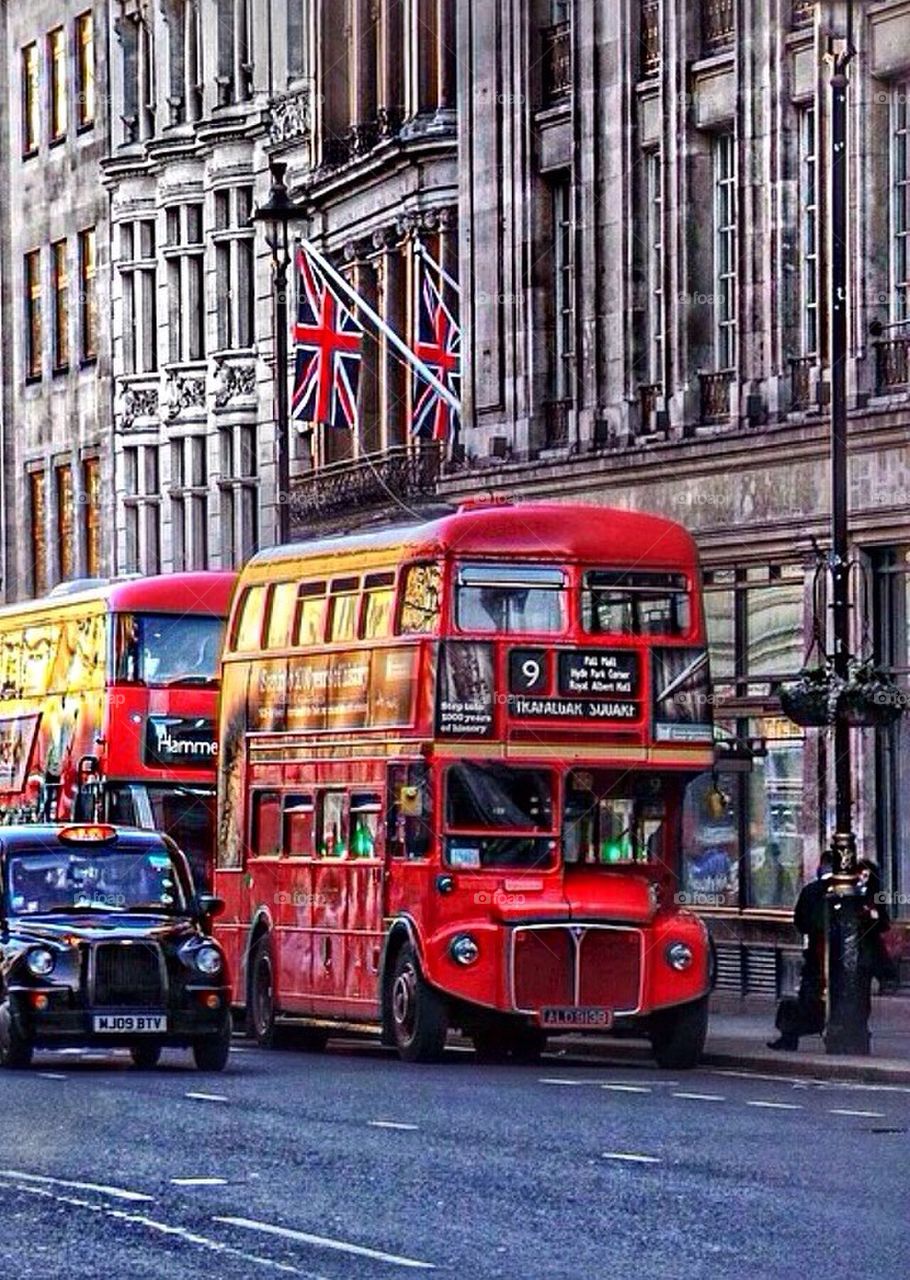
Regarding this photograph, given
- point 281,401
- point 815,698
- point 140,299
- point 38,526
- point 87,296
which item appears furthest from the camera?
point 38,526

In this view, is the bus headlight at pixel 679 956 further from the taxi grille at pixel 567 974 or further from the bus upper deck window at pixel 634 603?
the bus upper deck window at pixel 634 603

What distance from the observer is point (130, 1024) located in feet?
103

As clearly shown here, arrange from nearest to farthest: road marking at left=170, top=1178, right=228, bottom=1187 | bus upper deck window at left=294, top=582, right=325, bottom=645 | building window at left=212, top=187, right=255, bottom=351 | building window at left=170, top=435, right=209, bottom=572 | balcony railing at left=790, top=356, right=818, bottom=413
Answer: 1. road marking at left=170, top=1178, right=228, bottom=1187
2. bus upper deck window at left=294, top=582, right=325, bottom=645
3. balcony railing at left=790, top=356, right=818, bottom=413
4. building window at left=212, top=187, right=255, bottom=351
5. building window at left=170, top=435, right=209, bottom=572

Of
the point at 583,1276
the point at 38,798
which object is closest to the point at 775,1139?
the point at 583,1276

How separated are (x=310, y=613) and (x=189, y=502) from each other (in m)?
32.0

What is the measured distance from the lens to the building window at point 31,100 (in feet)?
259

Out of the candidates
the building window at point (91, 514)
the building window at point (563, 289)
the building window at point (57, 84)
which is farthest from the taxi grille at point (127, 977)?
the building window at point (57, 84)

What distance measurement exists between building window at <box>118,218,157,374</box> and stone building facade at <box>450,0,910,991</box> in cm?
1931

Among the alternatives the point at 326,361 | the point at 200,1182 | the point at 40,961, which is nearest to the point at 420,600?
the point at 40,961

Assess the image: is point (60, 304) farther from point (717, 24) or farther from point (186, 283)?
point (717, 24)

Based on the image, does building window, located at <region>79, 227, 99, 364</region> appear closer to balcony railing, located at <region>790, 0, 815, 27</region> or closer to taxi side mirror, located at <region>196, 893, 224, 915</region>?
balcony railing, located at <region>790, 0, 815, 27</region>

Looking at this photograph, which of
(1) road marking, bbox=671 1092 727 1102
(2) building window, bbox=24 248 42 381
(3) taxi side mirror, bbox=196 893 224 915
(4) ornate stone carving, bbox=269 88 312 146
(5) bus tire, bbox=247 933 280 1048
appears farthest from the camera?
(2) building window, bbox=24 248 42 381

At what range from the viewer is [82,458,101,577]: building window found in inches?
2945

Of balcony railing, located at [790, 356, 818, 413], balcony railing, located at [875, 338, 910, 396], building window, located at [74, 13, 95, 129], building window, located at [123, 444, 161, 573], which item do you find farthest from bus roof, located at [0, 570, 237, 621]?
building window, located at [74, 13, 95, 129]
